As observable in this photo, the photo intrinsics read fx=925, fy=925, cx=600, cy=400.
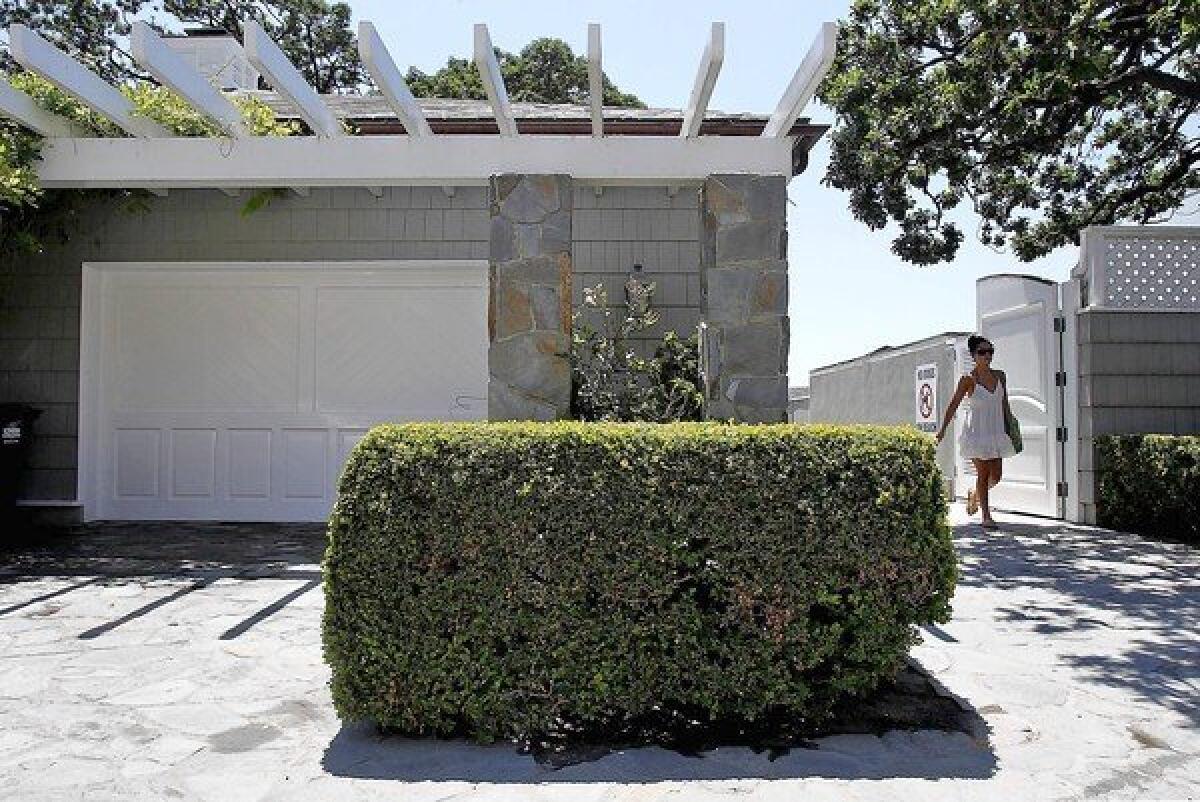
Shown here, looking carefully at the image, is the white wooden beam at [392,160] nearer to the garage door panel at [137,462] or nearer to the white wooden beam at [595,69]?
the white wooden beam at [595,69]

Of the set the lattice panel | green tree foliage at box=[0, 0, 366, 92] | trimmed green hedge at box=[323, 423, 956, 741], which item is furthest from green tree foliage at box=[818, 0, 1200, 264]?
green tree foliage at box=[0, 0, 366, 92]

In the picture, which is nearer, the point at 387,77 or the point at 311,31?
the point at 387,77

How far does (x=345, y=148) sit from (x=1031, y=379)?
21.9ft

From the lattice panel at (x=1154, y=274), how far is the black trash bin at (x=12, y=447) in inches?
365

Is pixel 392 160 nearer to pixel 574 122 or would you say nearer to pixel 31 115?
pixel 574 122

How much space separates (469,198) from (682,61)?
8.56 feet

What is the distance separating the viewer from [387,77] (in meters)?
4.99

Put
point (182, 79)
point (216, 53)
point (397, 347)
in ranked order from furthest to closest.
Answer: point (216, 53)
point (397, 347)
point (182, 79)

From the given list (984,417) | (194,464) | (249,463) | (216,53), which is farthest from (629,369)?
(216,53)

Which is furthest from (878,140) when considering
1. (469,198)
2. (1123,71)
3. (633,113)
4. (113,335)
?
(113,335)

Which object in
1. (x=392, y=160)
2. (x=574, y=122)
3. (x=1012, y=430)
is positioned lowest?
(x=1012, y=430)

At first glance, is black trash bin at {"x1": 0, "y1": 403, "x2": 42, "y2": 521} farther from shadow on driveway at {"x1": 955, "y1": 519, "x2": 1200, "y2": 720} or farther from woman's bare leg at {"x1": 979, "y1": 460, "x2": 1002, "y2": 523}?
woman's bare leg at {"x1": 979, "y1": 460, "x2": 1002, "y2": 523}

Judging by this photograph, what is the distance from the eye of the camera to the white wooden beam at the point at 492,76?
4.61 m

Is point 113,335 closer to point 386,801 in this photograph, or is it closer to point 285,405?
point 285,405
